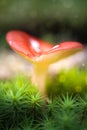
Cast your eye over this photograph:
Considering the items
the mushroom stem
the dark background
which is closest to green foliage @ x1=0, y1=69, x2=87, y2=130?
the mushroom stem

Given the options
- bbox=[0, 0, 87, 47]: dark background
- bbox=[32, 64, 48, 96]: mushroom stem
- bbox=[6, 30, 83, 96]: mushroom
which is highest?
bbox=[0, 0, 87, 47]: dark background

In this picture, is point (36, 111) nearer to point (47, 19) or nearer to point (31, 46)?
point (31, 46)

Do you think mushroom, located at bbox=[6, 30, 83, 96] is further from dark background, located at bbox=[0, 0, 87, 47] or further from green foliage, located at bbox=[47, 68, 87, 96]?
dark background, located at bbox=[0, 0, 87, 47]

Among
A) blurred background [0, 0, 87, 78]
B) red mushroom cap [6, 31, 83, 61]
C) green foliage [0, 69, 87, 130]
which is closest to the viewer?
green foliage [0, 69, 87, 130]

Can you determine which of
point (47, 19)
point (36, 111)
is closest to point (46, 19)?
point (47, 19)

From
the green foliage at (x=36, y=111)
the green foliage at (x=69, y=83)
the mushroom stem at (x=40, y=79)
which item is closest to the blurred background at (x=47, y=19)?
the green foliage at (x=69, y=83)
